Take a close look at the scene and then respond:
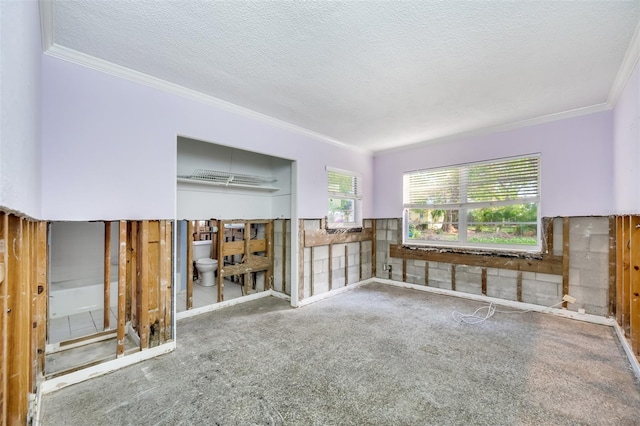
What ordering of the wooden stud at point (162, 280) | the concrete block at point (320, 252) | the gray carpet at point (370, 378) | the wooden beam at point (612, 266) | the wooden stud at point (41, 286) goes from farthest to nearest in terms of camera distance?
the concrete block at point (320, 252), the wooden beam at point (612, 266), the wooden stud at point (162, 280), the wooden stud at point (41, 286), the gray carpet at point (370, 378)

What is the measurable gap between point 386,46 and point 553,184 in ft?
10.1

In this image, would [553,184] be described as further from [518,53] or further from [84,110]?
Answer: [84,110]

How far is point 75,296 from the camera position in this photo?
3471 millimetres

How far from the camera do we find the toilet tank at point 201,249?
469cm

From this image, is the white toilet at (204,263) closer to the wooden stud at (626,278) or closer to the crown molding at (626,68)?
the wooden stud at (626,278)

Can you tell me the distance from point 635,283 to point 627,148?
123 cm

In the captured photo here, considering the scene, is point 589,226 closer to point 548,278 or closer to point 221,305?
point 548,278

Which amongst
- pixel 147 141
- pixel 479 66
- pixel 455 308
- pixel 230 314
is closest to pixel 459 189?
pixel 455 308

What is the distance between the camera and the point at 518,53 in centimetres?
215

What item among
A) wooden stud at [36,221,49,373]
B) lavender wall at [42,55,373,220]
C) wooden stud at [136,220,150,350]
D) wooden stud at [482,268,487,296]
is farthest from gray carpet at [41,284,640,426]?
lavender wall at [42,55,373,220]

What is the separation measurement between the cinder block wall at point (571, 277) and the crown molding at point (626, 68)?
55.1 inches

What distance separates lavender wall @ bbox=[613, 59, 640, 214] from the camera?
85.2 inches

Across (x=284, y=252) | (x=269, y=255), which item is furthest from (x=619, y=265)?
(x=269, y=255)

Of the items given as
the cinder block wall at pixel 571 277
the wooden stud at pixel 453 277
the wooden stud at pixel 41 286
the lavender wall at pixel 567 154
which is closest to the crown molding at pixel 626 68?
the lavender wall at pixel 567 154
